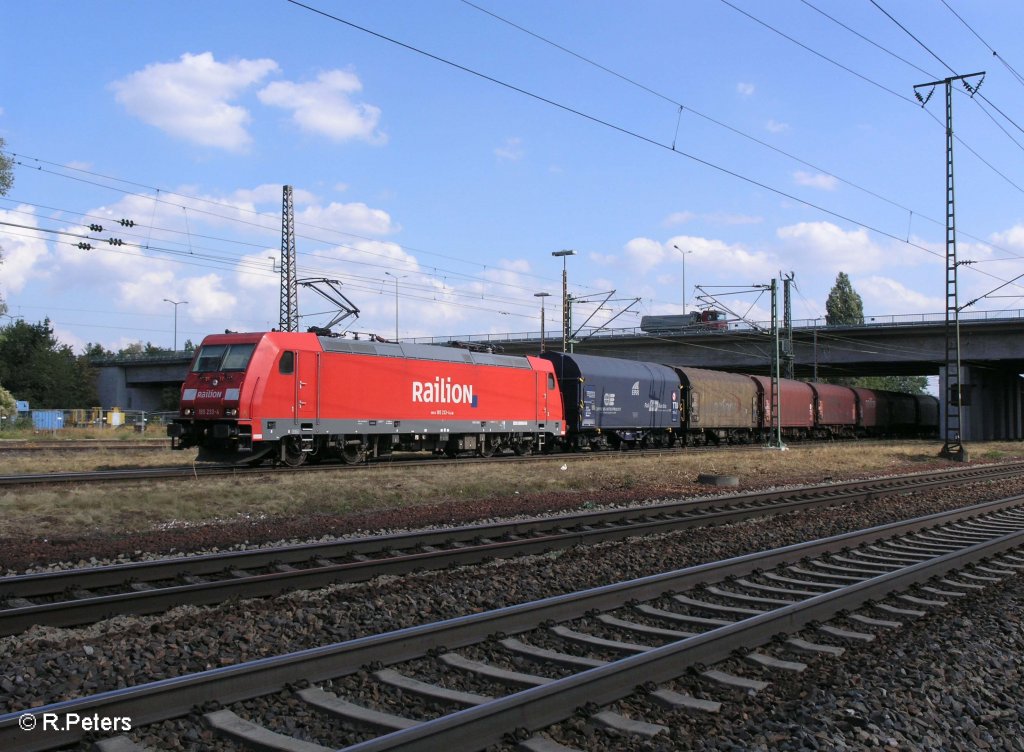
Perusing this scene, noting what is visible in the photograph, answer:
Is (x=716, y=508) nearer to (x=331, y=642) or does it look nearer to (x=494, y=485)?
(x=494, y=485)

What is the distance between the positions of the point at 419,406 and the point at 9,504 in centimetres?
1132

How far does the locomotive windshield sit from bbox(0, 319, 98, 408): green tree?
7460cm

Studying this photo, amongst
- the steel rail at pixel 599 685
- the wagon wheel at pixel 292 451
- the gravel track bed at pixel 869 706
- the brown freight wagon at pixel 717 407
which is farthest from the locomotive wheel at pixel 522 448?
the gravel track bed at pixel 869 706

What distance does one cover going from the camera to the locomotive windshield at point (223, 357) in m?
19.0

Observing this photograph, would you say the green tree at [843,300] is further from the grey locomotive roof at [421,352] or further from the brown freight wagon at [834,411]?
the grey locomotive roof at [421,352]

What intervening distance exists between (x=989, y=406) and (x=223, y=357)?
58.3 m

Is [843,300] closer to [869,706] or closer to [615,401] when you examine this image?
[615,401]

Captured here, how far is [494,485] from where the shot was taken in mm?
17922

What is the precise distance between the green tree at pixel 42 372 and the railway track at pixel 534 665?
8978 centimetres

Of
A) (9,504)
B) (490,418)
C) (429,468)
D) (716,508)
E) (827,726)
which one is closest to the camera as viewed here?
(827,726)

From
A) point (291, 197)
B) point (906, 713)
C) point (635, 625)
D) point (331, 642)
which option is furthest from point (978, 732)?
point (291, 197)

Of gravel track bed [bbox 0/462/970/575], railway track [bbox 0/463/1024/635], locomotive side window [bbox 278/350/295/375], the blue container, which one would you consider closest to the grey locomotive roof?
locomotive side window [bbox 278/350/295/375]

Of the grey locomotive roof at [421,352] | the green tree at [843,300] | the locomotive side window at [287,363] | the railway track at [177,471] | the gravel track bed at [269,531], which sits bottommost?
the gravel track bed at [269,531]

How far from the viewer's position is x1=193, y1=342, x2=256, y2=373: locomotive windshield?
19047 millimetres
